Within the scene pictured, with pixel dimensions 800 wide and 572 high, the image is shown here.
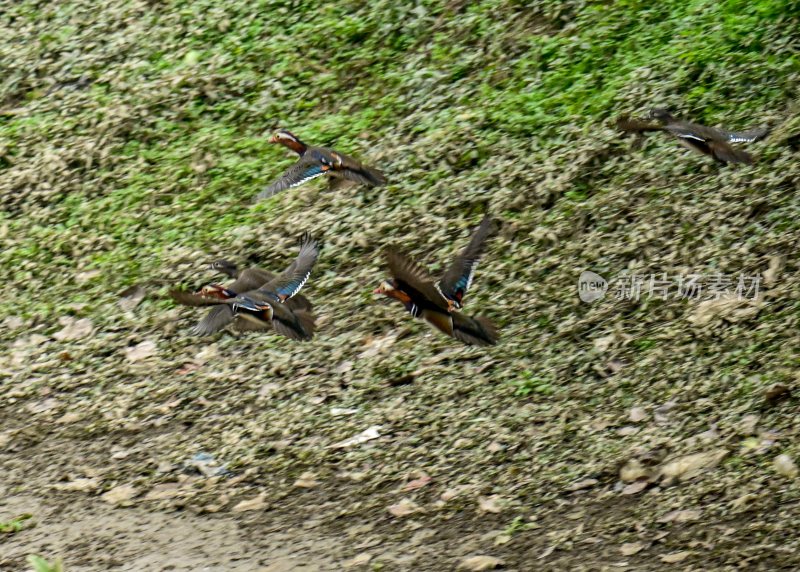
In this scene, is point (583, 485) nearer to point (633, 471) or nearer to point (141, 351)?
point (633, 471)

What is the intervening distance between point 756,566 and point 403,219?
3.95 m

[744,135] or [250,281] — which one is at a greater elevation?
[744,135]

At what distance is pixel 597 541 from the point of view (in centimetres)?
554

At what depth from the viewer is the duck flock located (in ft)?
21.2

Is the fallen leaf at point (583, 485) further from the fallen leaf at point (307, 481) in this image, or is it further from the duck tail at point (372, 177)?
the duck tail at point (372, 177)

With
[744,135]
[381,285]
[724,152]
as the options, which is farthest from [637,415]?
[744,135]

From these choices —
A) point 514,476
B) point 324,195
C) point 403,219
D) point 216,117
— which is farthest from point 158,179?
point 514,476

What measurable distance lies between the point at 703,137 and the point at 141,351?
3.96 metres

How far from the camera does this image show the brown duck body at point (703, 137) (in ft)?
22.8

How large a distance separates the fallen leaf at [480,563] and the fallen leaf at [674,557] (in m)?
0.75

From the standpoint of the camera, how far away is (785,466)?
5527mm

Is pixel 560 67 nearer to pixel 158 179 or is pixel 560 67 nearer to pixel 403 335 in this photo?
pixel 403 335

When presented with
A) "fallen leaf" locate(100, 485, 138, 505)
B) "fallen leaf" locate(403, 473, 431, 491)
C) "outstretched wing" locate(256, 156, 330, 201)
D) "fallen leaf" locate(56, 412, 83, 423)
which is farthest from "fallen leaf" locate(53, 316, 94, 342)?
"fallen leaf" locate(403, 473, 431, 491)

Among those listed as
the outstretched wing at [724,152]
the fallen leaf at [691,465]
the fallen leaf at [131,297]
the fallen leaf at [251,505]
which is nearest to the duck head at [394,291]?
the fallen leaf at [251,505]
